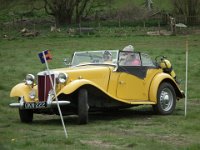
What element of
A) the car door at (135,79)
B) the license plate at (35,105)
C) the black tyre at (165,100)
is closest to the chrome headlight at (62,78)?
the license plate at (35,105)

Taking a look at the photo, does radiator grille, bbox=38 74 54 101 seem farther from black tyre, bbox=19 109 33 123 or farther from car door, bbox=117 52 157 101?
car door, bbox=117 52 157 101

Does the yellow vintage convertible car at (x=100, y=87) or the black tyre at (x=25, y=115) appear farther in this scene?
the black tyre at (x=25, y=115)

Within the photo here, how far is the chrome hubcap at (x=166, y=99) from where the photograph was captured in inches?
593

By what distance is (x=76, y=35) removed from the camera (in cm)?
4862

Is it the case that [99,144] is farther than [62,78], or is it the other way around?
[62,78]

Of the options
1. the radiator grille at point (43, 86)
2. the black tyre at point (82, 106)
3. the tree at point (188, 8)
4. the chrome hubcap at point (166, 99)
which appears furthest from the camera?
the tree at point (188, 8)

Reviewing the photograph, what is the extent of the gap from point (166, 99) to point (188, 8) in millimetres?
43700

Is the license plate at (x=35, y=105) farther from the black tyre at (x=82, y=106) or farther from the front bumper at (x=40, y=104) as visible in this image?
the black tyre at (x=82, y=106)

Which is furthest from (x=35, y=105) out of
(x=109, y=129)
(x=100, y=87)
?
(x=109, y=129)

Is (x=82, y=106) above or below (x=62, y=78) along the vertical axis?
below

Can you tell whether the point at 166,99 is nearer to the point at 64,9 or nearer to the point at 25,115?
the point at 25,115

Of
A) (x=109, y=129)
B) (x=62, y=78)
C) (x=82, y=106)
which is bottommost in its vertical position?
(x=109, y=129)

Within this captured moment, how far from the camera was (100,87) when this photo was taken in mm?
13586

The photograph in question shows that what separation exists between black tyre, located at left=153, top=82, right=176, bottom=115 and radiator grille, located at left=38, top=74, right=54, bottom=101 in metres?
3.01
